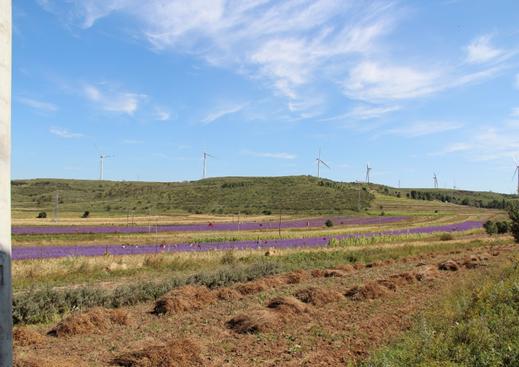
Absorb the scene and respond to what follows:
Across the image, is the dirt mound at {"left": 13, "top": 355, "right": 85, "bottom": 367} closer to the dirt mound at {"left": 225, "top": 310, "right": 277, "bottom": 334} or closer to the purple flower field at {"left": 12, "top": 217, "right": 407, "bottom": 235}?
the dirt mound at {"left": 225, "top": 310, "right": 277, "bottom": 334}

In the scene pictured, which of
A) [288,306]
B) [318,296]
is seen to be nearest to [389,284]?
[318,296]

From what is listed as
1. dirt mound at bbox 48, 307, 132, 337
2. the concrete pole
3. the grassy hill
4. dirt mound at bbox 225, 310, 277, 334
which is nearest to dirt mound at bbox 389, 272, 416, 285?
dirt mound at bbox 225, 310, 277, 334

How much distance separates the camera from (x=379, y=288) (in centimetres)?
1591

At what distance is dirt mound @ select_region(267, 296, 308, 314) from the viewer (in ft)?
42.8

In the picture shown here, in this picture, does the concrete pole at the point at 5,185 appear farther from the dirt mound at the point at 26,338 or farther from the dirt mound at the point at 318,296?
the dirt mound at the point at 318,296

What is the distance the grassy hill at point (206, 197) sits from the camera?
97.6 meters

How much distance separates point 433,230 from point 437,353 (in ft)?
169

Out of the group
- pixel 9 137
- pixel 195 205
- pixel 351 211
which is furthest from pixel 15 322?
pixel 195 205

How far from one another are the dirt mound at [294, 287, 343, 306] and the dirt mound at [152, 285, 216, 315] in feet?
9.74

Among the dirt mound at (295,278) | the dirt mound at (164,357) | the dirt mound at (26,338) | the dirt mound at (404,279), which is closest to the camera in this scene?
the dirt mound at (164,357)

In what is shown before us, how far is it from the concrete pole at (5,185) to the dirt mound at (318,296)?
1280 centimetres

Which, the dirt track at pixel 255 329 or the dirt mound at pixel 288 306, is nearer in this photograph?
the dirt track at pixel 255 329

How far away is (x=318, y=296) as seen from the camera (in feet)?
49.4

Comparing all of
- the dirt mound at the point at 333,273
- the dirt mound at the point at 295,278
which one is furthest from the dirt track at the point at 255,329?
the dirt mound at the point at 333,273
